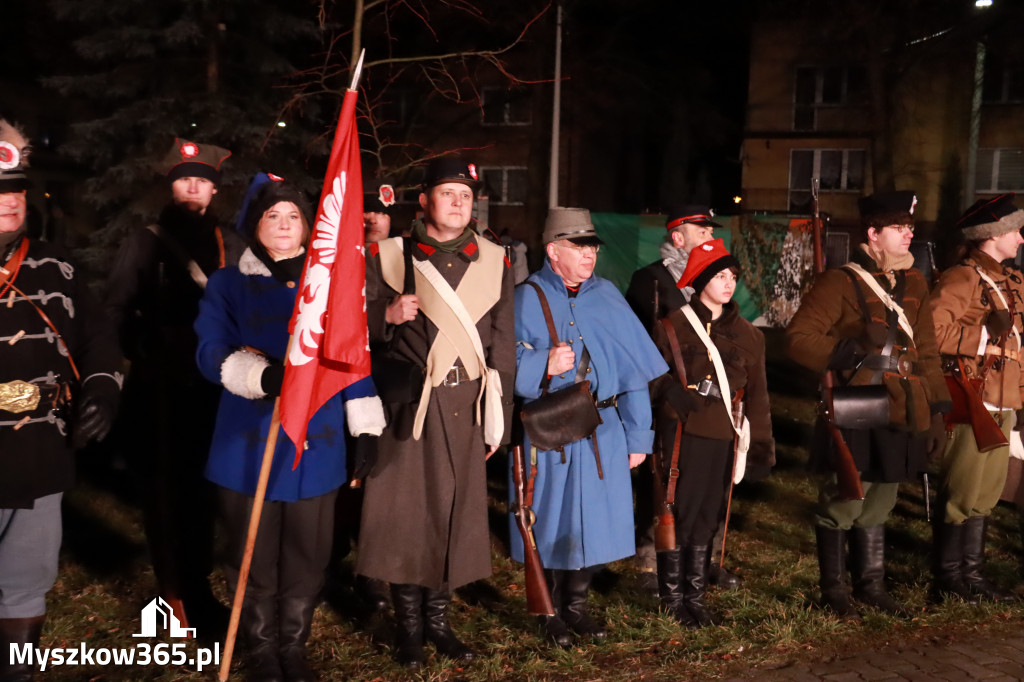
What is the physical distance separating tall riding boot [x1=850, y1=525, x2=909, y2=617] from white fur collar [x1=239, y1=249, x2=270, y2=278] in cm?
354

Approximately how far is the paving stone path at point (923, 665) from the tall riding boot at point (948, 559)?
0.66 m

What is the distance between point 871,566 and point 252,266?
12.3 ft

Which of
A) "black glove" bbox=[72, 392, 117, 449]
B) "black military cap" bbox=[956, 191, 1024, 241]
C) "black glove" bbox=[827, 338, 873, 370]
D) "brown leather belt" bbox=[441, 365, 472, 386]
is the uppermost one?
"black military cap" bbox=[956, 191, 1024, 241]

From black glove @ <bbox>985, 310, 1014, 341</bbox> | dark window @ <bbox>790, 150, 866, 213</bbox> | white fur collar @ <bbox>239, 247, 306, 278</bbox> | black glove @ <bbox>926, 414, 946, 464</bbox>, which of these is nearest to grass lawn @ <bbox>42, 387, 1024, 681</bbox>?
black glove @ <bbox>926, 414, 946, 464</bbox>

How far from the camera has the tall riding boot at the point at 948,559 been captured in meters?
6.06

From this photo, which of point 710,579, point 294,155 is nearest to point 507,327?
point 710,579

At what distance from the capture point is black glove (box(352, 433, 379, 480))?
461 centimetres

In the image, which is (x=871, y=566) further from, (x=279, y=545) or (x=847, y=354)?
(x=279, y=545)

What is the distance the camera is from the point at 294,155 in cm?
1862

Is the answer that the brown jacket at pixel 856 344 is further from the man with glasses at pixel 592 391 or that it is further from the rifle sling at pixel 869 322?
the man with glasses at pixel 592 391

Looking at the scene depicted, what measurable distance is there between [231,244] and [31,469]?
1.63 metres

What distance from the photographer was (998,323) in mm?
5953

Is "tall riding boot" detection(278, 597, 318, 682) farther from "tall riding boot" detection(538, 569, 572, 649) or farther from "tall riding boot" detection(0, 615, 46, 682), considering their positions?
"tall riding boot" detection(538, 569, 572, 649)

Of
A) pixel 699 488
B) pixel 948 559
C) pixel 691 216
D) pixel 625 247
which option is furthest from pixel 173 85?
pixel 948 559
